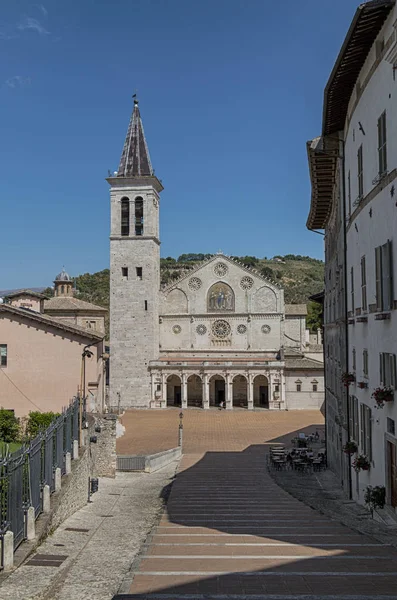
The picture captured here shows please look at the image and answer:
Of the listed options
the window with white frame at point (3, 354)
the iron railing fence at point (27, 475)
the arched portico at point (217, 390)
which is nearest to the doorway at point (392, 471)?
the iron railing fence at point (27, 475)

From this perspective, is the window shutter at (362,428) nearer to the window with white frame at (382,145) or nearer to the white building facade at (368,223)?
the white building facade at (368,223)

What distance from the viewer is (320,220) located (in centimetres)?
2739

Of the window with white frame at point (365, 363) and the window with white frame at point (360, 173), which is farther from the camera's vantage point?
the window with white frame at point (365, 363)

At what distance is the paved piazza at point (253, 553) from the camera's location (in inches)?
266

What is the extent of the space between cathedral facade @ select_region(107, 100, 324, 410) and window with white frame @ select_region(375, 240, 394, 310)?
42925 millimetres

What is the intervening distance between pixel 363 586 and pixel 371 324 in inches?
282

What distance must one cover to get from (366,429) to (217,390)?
Result: 45574 millimetres

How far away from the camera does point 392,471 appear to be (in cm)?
1132

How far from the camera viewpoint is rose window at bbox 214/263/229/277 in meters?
59.7

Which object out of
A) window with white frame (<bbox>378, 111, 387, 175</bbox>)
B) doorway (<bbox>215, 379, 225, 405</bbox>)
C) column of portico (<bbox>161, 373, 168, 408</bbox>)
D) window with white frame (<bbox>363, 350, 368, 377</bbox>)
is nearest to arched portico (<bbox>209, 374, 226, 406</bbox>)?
doorway (<bbox>215, 379, 225, 405</bbox>)

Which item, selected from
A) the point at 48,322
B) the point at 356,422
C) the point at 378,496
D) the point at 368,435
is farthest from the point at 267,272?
the point at 378,496

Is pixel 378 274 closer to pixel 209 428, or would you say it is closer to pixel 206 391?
pixel 209 428

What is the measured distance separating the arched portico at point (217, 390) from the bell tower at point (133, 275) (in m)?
6.58

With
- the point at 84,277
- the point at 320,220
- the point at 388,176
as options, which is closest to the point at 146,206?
the point at 320,220
